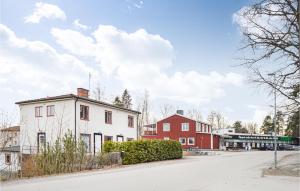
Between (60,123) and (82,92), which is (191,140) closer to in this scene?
(82,92)

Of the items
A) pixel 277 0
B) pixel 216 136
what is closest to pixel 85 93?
pixel 277 0

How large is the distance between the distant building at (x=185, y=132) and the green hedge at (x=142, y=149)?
3233 centimetres

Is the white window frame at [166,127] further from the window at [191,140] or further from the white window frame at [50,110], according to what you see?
the white window frame at [50,110]

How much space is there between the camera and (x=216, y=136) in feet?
256

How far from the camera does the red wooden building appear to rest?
69.3 meters

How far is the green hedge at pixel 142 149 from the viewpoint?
3058 centimetres

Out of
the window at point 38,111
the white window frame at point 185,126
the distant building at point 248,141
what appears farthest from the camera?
the distant building at point 248,141

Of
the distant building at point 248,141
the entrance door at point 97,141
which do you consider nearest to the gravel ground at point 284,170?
the entrance door at point 97,141

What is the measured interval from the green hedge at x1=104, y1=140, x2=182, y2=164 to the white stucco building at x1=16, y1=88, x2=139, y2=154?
3870 millimetres

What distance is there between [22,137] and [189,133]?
1453 inches

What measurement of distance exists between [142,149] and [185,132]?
3865 centimetres

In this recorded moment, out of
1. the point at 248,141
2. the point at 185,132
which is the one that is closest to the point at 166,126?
the point at 185,132

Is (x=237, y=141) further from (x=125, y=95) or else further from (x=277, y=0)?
(x=277, y=0)

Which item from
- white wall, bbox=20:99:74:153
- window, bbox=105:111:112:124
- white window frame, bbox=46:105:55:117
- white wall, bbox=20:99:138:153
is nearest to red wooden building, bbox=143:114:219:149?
window, bbox=105:111:112:124
